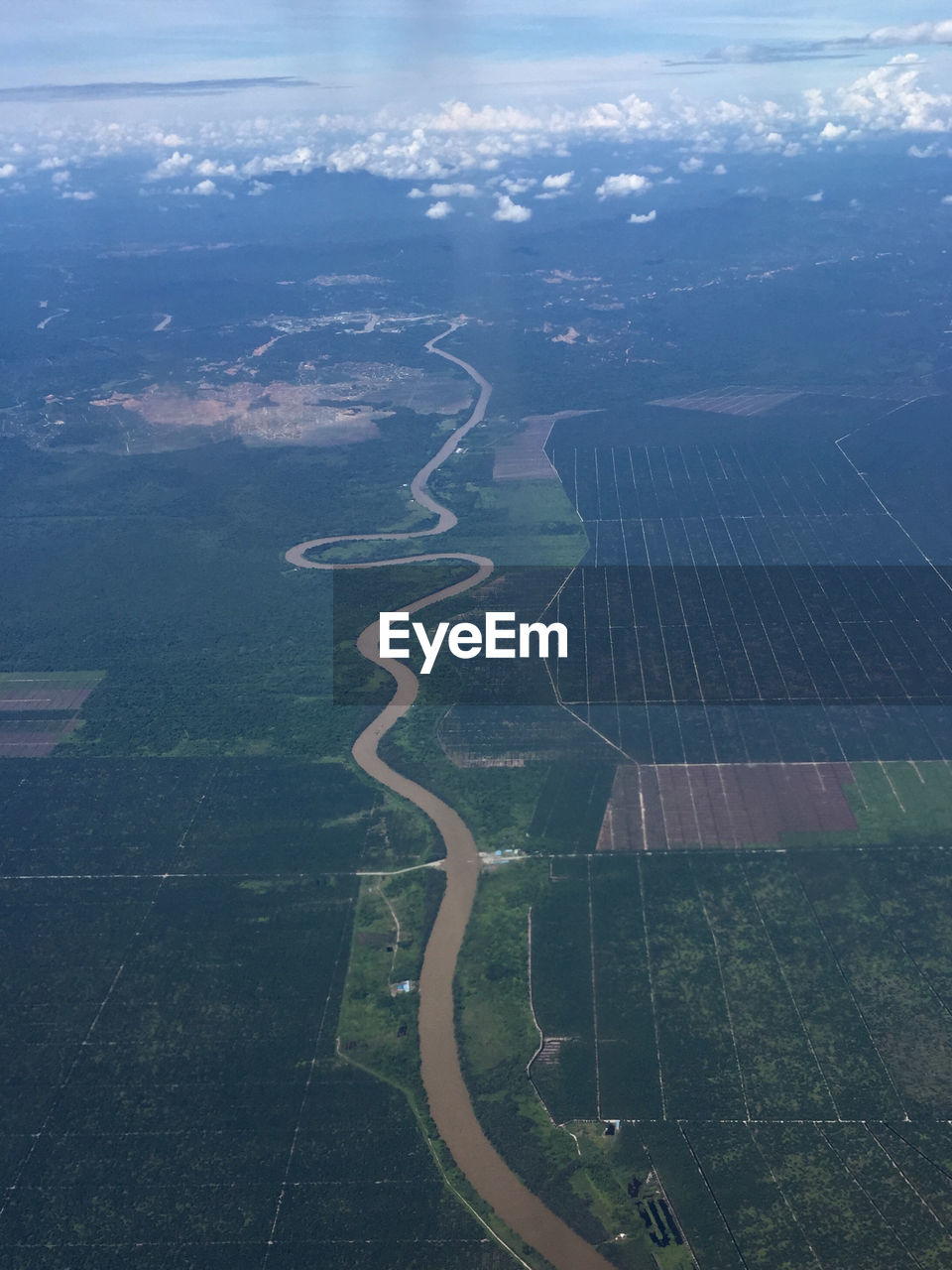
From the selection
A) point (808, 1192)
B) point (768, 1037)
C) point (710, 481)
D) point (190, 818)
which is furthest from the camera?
point (710, 481)

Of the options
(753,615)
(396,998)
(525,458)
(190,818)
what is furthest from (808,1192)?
(525,458)

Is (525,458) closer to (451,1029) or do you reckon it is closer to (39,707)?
(39,707)

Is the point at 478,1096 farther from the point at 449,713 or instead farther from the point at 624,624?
the point at 624,624

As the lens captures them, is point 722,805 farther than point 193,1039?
Yes

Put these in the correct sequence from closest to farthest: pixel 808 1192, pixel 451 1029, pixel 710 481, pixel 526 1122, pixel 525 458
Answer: pixel 808 1192 < pixel 526 1122 < pixel 451 1029 < pixel 710 481 < pixel 525 458

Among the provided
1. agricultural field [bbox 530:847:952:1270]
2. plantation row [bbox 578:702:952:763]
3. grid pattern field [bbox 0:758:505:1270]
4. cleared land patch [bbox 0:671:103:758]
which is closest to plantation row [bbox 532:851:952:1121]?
agricultural field [bbox 530:847:952:1270]

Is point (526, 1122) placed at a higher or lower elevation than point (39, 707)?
lower
